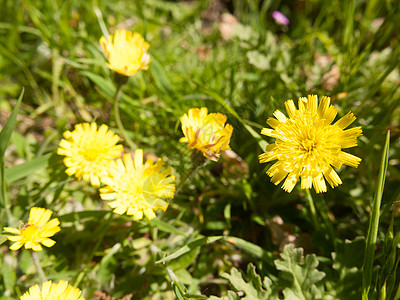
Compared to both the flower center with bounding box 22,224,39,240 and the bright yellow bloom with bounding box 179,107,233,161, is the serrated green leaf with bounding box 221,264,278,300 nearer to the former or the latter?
the bright yellow bloom with bounding box 179,107,233,161

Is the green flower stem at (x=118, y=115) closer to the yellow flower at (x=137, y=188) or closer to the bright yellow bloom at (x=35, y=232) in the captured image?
the yellow flower at (x=137, y=188)

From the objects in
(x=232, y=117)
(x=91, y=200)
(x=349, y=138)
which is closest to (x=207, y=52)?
(x=232, y=117)

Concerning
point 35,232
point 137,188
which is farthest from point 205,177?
point 35,232

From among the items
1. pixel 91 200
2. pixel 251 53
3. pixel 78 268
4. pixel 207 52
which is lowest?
pixel 78 268

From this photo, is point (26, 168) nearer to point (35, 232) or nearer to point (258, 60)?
point (35, 232)

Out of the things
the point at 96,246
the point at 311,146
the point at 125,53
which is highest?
the point at 125,53

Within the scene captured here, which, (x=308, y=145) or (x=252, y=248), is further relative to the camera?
(x=252, y=248)

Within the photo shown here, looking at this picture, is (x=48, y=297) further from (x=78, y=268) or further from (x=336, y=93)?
(x=336, y=93)
